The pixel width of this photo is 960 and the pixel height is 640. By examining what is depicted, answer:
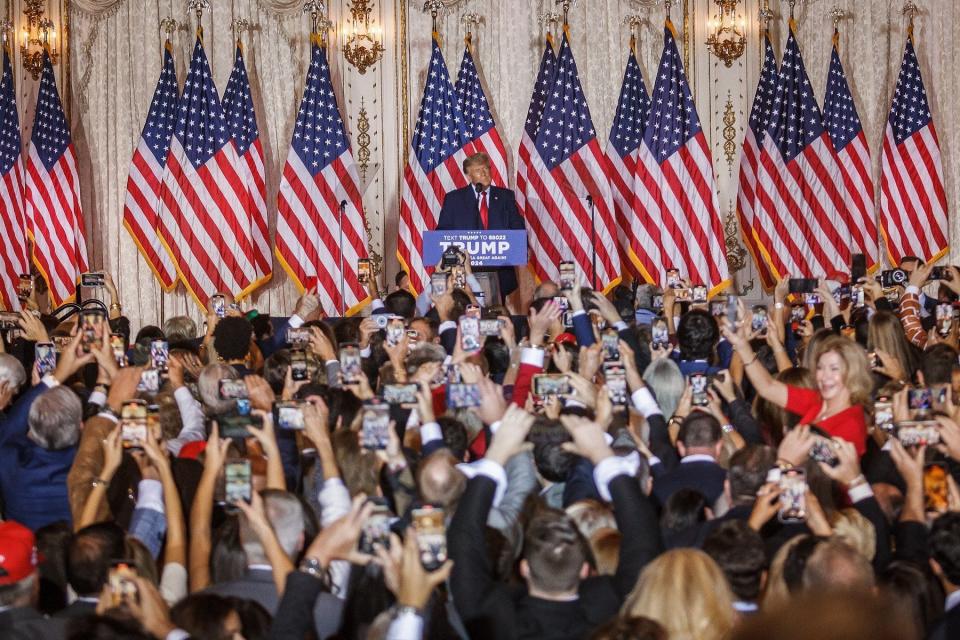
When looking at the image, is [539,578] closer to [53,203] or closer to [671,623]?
[671,623]

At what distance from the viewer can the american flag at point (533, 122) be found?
11.8 meters

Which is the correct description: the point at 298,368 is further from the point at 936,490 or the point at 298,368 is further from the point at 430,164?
the point at 430,164

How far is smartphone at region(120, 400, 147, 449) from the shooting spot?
421 cm

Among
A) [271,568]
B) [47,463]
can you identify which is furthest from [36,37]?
[271,568]

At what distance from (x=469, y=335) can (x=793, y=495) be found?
219 centimetres

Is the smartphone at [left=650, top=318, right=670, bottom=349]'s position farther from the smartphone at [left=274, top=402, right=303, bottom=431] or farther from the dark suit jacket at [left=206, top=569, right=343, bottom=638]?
the dark suit jacket at [left=206, top=569, right=343, bottom=638]

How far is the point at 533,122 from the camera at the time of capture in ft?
39.1

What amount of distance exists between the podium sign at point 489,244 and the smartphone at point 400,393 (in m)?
4.47

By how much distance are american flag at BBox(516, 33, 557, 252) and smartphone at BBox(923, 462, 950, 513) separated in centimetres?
785

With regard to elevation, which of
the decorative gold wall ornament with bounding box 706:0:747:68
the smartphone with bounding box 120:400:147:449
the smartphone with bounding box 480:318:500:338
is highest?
the decorative gold wall ornament with bounding box 706:0:747:68

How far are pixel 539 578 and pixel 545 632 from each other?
0.13 metres

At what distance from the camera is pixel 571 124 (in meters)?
11.7

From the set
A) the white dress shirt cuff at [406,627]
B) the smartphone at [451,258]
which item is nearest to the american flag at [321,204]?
the smartphone at [451,258]

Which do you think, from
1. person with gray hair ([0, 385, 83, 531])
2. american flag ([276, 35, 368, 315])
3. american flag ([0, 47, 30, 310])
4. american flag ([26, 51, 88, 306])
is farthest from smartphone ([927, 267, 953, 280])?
american flag ([0, 47, 30, 310])
